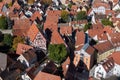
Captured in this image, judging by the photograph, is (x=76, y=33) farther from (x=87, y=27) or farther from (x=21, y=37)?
(x=21, y=37)

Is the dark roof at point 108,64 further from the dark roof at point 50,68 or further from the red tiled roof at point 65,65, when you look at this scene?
the dark roof at point 50,68

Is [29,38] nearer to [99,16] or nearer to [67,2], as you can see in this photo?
[99,16]

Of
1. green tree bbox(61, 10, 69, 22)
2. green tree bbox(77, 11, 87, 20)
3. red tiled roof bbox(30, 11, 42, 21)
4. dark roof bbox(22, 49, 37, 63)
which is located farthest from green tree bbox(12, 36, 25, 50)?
green tree bbox(77, 11, 87, 20)

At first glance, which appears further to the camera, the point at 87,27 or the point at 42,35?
the point at 87,27

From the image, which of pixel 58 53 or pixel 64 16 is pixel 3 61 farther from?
pixel 64 16

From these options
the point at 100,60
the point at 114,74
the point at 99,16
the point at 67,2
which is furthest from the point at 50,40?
the point at 67,2

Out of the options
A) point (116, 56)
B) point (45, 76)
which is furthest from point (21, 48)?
point (116, 56)

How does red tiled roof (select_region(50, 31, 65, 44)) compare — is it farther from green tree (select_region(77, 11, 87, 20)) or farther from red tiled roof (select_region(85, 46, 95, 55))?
green tree (select_region(77, 11, 87, 20))

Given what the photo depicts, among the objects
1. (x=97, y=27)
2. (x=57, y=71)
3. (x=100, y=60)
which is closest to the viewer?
(x=57, y=71)

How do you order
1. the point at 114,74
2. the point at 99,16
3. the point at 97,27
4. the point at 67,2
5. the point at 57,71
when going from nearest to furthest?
the point at 57,71, the point at 114,74, the point at 97,27, the point at 99,16, the point at 67,2

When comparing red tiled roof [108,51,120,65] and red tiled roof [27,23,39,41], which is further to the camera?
red tiled roof [27,23,39,41]

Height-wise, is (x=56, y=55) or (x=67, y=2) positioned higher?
(x=56, y=55)
